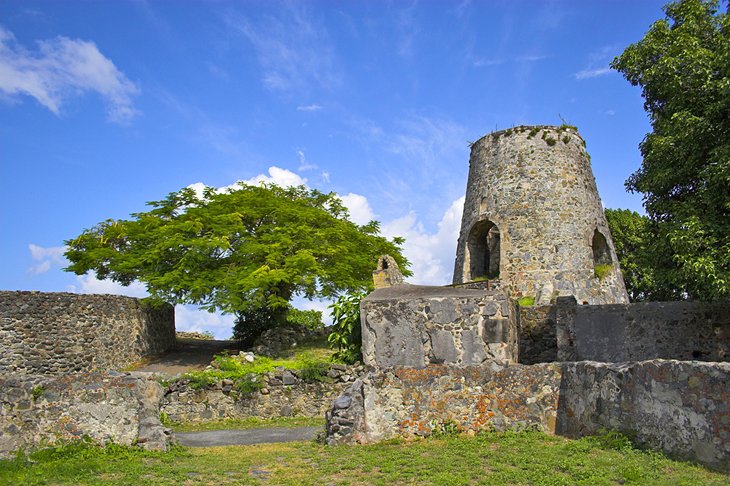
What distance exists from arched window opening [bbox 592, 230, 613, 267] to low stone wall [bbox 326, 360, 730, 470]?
13.7 metres

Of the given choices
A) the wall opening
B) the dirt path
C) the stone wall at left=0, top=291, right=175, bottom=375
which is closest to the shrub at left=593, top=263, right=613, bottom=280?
the wall opening

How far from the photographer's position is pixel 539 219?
19.1 m

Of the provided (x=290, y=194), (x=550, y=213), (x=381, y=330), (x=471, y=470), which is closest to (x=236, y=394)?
(x=381, y=330)

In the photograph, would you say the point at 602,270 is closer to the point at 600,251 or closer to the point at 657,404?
the point at 600,251

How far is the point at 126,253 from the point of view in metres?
23.9

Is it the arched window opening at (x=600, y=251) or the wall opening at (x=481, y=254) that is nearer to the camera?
the arched window opening at (x=600, y=251)

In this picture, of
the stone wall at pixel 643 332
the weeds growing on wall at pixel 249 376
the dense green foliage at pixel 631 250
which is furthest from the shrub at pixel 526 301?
the dense green foliage at pixel 631 250

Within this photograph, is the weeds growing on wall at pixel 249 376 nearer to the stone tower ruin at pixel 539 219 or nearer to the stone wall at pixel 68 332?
the stone tower ruin at pixel 539 219

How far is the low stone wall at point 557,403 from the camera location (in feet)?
19.3

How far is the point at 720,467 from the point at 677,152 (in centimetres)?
876

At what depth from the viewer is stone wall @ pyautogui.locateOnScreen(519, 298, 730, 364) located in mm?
13180

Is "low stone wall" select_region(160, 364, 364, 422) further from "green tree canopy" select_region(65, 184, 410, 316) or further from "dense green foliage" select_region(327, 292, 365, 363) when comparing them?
"green tree canopy" select_region(65, 184, 410, 316)

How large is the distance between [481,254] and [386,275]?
264 inches

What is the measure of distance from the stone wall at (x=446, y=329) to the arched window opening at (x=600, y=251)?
10.3m
